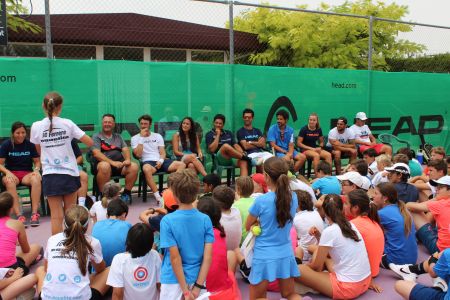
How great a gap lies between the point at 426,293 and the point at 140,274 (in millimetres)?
1978

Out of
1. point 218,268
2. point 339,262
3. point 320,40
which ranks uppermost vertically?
point 320,40

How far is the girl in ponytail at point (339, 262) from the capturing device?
3.70 meters

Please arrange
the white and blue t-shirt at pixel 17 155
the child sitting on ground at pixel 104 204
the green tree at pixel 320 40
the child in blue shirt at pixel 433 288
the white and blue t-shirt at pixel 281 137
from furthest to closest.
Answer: the green tree at pixel 320 40
the white and blue t-shirt at pixel 281 137
the white and blue t-shirt at pixel 17 155
the child sitting on ground at pixel 104 204
the child in blue shirt at pixel 433 288

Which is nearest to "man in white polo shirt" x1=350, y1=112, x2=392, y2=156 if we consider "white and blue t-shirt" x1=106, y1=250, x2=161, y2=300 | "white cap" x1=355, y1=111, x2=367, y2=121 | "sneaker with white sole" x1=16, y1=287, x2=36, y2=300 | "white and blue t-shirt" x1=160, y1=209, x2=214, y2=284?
"white cap" x1=355, y1=111, x2=367, y2=121

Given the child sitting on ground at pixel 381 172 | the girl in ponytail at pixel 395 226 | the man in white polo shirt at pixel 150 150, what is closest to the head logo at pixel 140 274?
the girl in ponytail at pixel 395 226

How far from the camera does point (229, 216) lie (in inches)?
160

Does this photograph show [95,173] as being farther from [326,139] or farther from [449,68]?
[449,68]

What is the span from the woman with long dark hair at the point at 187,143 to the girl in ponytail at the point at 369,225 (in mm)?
3346

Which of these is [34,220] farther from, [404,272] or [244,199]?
[404,272]

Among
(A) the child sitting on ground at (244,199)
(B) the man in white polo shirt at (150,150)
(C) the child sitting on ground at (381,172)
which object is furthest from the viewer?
(B) the man in white polo shirt at (150,150)

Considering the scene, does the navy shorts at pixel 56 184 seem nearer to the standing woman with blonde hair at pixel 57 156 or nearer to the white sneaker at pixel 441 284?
the standing woman with blonde hair at pixel 57 156

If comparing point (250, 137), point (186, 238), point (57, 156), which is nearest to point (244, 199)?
point (186, 238)

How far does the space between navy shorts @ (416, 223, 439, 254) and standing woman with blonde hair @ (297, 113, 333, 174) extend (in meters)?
3.28

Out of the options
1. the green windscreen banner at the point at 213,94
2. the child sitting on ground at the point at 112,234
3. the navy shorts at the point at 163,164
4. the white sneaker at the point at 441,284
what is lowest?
the white sneaker at the point at 441,284
